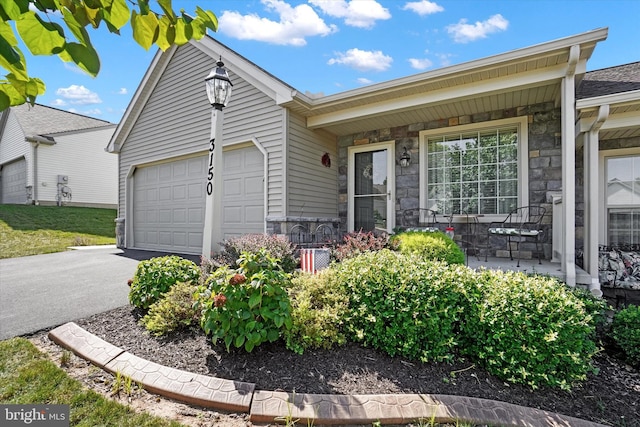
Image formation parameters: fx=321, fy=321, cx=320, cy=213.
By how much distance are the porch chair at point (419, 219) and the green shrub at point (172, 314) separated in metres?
4.25

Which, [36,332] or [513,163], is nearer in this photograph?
[36,332]

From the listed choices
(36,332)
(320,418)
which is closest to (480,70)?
(320,418)

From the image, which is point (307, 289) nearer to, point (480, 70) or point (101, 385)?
point (101, 385)

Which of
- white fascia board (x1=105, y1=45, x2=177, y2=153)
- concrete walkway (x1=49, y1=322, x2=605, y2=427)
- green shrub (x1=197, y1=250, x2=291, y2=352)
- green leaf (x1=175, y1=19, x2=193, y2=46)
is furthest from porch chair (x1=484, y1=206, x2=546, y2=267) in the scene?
white fascia board (x1=105, y1=45, x2=177, y2=153)

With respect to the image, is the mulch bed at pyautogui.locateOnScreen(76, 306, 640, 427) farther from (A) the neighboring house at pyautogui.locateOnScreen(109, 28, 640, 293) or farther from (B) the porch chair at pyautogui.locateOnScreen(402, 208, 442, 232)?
(B) the porch chair at pyautogui.locateOnScreen(402, 208, 442, 232)

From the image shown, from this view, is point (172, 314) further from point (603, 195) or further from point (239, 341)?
point (603, 195)

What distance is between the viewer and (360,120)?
581 cm

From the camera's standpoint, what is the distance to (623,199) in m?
5.20

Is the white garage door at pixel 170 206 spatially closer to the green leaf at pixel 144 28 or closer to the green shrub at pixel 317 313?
the green shrub at pixel 317 313

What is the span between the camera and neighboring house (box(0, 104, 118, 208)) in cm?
1415

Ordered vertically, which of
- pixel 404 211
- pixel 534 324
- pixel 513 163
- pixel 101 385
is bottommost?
pixel 101 385

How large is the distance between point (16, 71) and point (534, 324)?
3004 millimetres

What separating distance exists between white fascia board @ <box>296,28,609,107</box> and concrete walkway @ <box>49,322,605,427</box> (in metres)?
3.78

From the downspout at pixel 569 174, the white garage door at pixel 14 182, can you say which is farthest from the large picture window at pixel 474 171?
the white garage door at pixel 14 182
